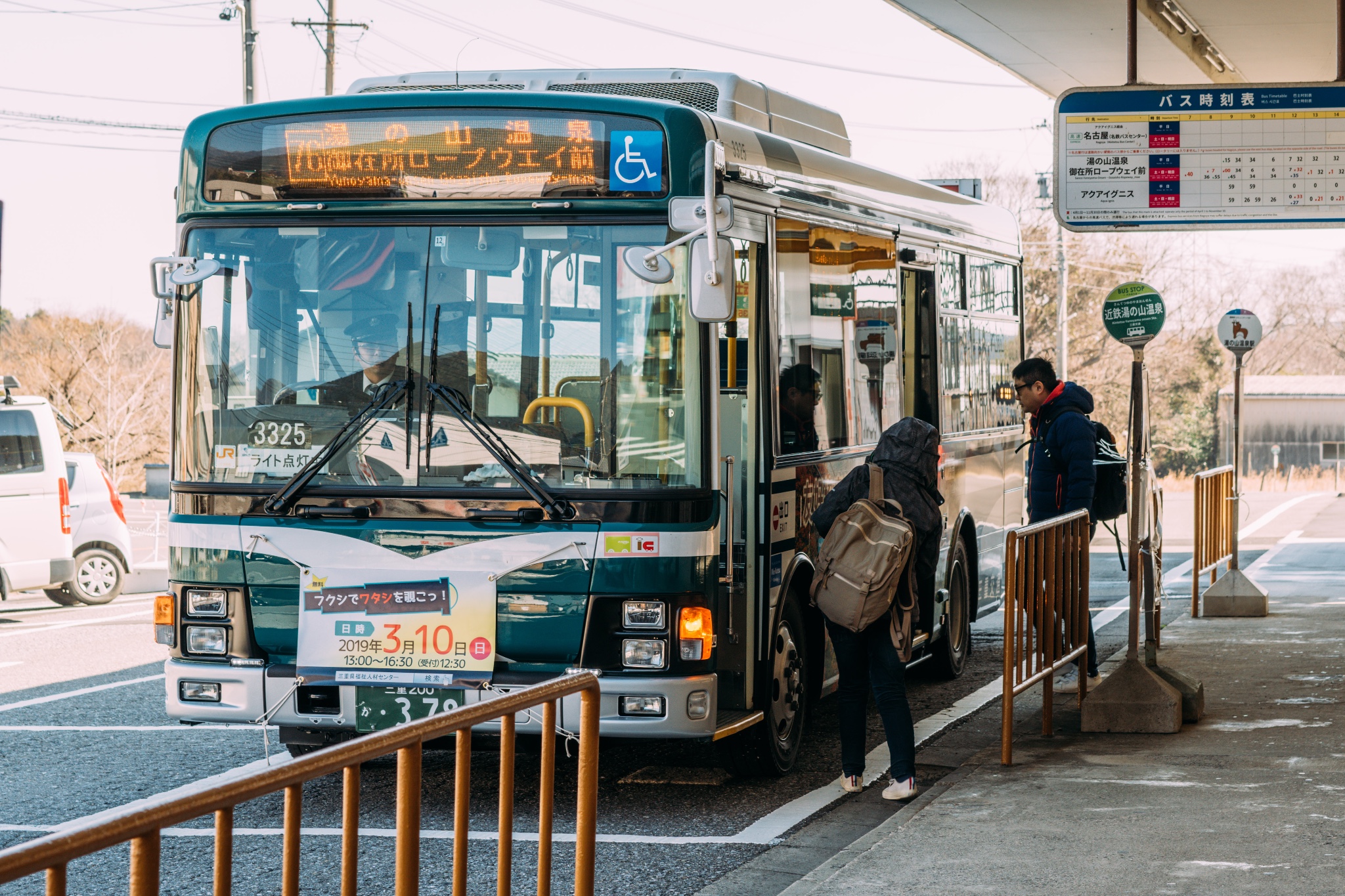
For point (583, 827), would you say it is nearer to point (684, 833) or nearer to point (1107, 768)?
point (684, 833)

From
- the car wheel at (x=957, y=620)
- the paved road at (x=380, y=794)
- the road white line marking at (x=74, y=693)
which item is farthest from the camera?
the car wheel at (x=957, y=620)

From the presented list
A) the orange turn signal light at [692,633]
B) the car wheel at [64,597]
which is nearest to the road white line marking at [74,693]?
the orange turn signal light at [692,633]

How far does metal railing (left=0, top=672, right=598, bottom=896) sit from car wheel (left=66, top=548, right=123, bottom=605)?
545 inches

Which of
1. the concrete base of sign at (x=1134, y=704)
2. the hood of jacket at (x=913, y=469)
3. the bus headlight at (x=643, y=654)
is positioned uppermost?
the hood of jacket at (x=913, y=469)

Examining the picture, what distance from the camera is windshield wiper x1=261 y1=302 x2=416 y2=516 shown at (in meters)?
6.55

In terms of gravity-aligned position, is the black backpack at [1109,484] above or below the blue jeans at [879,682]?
above

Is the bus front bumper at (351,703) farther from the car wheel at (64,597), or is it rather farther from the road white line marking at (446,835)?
the car wheel at (64,597)

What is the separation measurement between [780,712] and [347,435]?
98.7 inches

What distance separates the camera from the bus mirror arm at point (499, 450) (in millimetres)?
6402

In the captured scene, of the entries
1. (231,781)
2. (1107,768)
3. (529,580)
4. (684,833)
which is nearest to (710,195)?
(529,580)

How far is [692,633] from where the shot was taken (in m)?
6.51

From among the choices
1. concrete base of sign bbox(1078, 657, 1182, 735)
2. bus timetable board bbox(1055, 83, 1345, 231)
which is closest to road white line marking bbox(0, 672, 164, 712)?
concrete base of sign bbox(1078, 657, 1182, 735)

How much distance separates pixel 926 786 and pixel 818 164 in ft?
10.7

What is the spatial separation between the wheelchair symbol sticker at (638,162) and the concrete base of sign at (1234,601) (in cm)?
929
